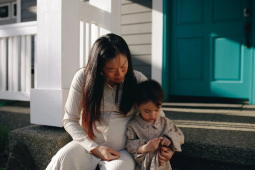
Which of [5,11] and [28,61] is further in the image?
[5,11]

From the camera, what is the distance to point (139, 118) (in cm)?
138

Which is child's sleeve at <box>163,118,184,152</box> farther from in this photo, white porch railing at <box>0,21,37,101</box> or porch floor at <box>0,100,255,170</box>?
white porch railing at <box>0,21,37,101</box>

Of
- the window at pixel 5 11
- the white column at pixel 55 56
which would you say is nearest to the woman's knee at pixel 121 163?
the white column at pixel 55 56

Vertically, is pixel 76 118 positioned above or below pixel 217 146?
above

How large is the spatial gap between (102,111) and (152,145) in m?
0.36

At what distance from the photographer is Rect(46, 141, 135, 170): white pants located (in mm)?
1205

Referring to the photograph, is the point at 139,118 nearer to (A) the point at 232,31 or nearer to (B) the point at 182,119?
(B) the point at 182,119

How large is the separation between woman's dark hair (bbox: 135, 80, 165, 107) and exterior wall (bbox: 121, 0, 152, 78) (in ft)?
6.92

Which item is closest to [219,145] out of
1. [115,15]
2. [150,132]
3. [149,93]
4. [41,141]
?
[150,132]

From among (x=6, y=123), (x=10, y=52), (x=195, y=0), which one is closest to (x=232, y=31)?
(x=195, y=0)

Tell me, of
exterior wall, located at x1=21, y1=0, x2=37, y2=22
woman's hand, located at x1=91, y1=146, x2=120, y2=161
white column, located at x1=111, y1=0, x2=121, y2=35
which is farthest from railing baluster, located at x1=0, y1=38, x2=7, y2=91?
exterior wall, located at x1=21, y1=0, x2=37, y2=22

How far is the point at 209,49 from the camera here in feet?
10.2

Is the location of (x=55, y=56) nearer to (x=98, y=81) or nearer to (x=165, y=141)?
(x=98, y=81)

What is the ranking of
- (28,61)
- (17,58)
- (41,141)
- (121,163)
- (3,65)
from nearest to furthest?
(121,163), (41,141), (28,61), (17,58), (3,65)
